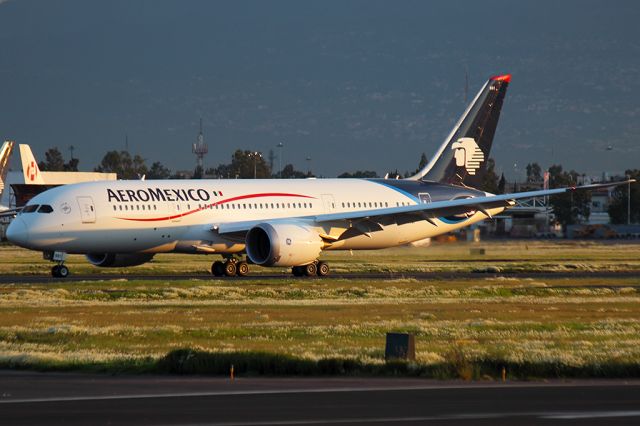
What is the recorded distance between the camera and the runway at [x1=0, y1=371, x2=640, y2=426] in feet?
48.1

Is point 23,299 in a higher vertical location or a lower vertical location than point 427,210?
lower

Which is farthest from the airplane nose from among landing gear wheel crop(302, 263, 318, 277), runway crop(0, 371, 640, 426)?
runway crop(0, 371, 640, 426)

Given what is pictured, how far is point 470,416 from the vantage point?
48.6 feet

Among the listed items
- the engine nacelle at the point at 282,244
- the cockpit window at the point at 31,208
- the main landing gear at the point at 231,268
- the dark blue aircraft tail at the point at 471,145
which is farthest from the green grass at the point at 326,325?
the dark blue aircraft tail at the point at 471,145

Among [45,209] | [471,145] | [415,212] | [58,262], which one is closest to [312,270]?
[415,212]

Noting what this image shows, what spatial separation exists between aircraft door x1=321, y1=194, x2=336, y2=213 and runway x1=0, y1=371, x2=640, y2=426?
2993 centimetres

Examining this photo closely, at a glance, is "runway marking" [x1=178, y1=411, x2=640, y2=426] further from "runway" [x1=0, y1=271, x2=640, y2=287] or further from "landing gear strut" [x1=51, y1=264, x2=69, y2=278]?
"landing gear strut" [x1=51, y1=264, x2=69, y2=278]

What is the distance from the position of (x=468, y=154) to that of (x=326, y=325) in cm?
2679

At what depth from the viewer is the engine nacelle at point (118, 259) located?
46816 millimetres

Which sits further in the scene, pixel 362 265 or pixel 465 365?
pixel 362 265

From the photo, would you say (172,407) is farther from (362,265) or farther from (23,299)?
(362,265)

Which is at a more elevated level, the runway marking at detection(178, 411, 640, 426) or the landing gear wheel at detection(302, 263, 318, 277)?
the landing gear wheel at detection(302, 263, 318, 277)

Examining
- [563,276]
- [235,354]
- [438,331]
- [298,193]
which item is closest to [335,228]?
[298,193]

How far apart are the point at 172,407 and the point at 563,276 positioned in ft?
108
